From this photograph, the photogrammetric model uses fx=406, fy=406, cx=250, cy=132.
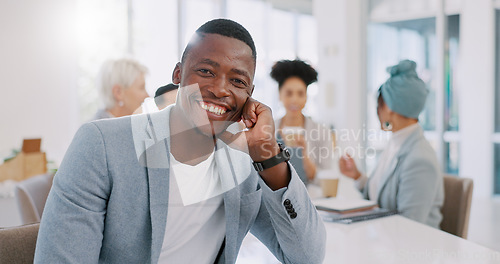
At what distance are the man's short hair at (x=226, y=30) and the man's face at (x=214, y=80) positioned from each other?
0.4 inches

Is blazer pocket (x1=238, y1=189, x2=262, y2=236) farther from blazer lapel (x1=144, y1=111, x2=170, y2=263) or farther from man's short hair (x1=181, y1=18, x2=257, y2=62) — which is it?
man's short hair (x1=181, y1=18, x2=257, y2=62)

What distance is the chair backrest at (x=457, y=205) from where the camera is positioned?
5.79 ft

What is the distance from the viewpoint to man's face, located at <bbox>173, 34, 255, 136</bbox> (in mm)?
904

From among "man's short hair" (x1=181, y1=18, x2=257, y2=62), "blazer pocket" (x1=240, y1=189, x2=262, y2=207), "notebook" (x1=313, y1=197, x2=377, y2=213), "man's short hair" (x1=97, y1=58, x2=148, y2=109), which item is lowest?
"notebook" (x1=313, y1=197, x2=377, y2=213)

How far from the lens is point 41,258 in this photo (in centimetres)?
80

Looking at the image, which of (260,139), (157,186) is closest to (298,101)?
(260,139)

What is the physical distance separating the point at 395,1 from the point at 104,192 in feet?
17.8

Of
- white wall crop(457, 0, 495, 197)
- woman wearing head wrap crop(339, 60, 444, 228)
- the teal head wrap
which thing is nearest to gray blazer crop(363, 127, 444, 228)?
woman wearing head wrap crop(339, 60, 444, 228)

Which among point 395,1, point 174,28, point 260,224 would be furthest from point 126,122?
point 395,1

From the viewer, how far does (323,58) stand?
5.43 meters

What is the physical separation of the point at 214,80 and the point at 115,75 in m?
1.85

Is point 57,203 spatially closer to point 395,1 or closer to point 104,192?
point 104,192

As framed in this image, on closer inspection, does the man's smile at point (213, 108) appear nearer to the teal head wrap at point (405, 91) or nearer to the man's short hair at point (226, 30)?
the man's short hair at point (226, 30)

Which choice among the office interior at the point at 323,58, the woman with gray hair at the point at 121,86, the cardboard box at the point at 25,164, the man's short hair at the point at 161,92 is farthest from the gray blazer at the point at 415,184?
the cardboard box at the point at 25,164
